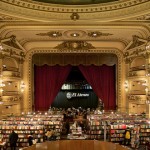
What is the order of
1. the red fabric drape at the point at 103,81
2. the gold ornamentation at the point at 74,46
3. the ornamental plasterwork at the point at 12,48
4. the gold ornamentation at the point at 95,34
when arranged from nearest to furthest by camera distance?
the ornamental plasterwork at the point at 12,48 → the gold ornamentation at the point at 95,34 → the gold ornamentation at the point at 74,46 → the red fabric drape at the point at 103,81

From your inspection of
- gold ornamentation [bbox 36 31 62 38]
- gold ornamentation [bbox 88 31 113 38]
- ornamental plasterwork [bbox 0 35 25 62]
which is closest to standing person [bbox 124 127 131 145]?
gold ornamentation [bbox 88 31 113 38]

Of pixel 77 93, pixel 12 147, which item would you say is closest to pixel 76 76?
pixel 77 93

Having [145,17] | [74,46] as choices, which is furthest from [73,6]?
Answer: [74,46]

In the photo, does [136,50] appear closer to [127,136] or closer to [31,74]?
[127,136]

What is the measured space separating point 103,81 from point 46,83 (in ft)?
15.3

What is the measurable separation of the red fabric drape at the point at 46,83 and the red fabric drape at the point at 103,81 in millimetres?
1816

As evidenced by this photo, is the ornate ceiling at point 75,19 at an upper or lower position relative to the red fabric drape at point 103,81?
upper

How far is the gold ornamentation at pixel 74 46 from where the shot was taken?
17094 millimetres

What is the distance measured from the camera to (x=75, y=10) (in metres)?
11.8

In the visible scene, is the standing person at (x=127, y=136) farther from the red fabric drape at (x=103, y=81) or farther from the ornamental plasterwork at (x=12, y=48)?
the ornamental plasterwork at (x=12, y=48)

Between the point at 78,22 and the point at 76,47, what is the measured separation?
4987 millimetres

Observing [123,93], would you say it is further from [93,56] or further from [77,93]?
[77,93]

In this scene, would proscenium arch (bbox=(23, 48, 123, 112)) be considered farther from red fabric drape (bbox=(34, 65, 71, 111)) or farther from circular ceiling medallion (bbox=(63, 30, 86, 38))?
circular ceiling medallion (bbox=(63, 30, 86, 38))

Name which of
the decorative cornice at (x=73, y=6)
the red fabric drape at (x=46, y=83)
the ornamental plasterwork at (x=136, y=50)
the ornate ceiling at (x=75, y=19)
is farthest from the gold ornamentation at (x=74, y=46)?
the decorative cornice at (x=73, y=6)
